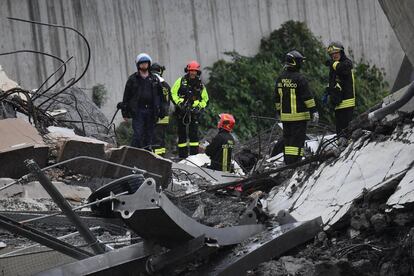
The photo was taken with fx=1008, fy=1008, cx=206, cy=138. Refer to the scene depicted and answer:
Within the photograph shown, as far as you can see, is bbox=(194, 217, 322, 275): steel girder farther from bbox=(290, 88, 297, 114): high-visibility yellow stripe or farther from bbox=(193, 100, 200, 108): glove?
bbox=(193, 100, 200, 108): glove

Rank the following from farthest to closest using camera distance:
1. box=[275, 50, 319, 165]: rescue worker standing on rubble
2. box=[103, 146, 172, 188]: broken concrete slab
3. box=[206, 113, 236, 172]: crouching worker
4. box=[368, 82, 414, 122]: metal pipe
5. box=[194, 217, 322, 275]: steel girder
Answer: box=[206, 113, 236, 172]: crouching worker < box=[275, 50, 319, 165]: rescue worker standing on rubble < box=[103, 146, 172, 188]: broken concrete slab < box=[368, 82, 414, 122]: metal pipe < box=[194, 217, 322, 275]: steel girder

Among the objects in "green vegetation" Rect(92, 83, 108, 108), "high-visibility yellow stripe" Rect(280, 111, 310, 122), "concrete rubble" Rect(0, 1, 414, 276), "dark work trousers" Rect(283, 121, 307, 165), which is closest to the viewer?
"concrete rubble" Rect(0, 1, 414, 276)

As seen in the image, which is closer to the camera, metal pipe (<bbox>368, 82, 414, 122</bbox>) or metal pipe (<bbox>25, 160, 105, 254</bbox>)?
metal pipe (<bbox>25, 160, 105, 254</bbox>)

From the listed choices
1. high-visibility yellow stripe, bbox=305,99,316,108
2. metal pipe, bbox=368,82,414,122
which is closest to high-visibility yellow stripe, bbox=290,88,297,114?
high-visibility yellow stripe, bbox=305,99,316,108

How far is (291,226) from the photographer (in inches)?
255

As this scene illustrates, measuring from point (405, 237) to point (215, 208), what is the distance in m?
3.70

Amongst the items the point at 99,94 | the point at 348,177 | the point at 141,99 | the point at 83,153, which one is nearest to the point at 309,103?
the point at 141,99

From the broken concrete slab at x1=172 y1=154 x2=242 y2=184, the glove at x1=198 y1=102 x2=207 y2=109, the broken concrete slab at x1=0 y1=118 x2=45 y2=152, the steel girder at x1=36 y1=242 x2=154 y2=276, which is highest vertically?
the broken concrete slab at x1=0 y1=118 x2=45 y2=152

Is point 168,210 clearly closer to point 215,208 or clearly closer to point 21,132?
point 215,208

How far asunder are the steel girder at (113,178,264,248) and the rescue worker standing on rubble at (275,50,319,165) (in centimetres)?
643

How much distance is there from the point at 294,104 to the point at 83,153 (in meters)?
3.29

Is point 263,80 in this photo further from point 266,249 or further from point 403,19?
point 266,249

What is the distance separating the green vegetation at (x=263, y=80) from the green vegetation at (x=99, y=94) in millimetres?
2039

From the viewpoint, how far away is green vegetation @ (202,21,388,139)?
19722mm
